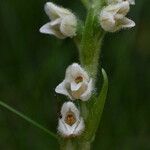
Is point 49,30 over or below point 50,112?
over

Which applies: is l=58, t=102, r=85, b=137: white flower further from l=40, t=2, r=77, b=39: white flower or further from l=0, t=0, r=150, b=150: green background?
l=0, t=0, r=150, b=150: green background

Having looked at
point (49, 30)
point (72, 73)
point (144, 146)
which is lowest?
point (144, 146)

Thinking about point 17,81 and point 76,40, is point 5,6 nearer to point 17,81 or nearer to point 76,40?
point 17,81

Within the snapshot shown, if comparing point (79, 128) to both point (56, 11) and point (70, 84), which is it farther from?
point (56, 11)

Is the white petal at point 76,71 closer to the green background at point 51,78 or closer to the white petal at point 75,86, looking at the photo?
the white petal at point 75,86

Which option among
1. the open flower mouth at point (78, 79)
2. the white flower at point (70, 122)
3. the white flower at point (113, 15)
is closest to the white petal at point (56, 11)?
the white flower at point (113, 15)

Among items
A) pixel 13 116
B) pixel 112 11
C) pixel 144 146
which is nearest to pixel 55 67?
pixel 13 116
